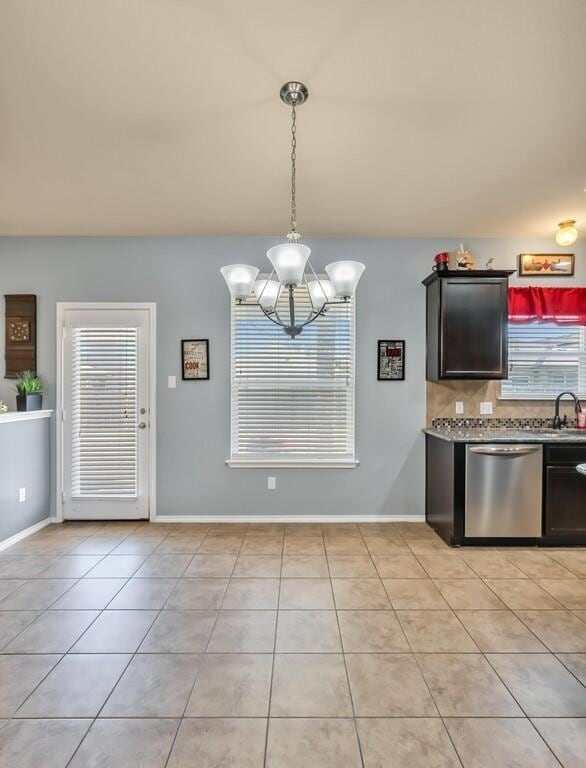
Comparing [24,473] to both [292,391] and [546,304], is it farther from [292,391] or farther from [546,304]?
[546,304]

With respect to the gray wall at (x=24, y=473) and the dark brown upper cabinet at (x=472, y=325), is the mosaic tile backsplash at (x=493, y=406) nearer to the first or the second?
the dark brown upper cabinet at (x=472, y=325)

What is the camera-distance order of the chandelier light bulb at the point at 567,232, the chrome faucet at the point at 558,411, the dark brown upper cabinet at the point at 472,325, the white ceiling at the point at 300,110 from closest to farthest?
the white ceiling at the point at 300,110, the chandelier light bulb at the point at 567,232, the dark brown upper cabinet at the point at 472,325, the chrome faucet at the point at 558,411

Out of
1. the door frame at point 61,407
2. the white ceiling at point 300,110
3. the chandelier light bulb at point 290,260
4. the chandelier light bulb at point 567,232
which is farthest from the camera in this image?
the door frame at point 61,407

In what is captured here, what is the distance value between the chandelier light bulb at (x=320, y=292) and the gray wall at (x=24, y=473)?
2.87 metres

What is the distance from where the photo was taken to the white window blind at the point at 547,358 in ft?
13.3

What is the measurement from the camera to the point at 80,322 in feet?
13.2

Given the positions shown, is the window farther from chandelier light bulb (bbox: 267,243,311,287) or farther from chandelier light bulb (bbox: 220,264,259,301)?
chandelier light bulb (bbox: 267,243,311,287)

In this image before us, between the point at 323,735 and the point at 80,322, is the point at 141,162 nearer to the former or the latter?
the point at 80,322

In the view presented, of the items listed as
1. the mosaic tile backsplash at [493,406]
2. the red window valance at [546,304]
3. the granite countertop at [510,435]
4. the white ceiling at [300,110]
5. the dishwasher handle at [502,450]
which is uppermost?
the white ceiling at [300,110]

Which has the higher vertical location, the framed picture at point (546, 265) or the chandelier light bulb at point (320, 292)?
the framed picture at point (546, 265)

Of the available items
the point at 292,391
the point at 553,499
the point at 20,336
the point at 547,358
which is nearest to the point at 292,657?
the point at 292,391

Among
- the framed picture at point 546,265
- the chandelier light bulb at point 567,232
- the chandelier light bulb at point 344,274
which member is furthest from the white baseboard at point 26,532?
the chandelier light bulb at point 567,232

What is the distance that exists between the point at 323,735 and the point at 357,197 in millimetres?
3226

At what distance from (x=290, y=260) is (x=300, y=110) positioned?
90 cm
